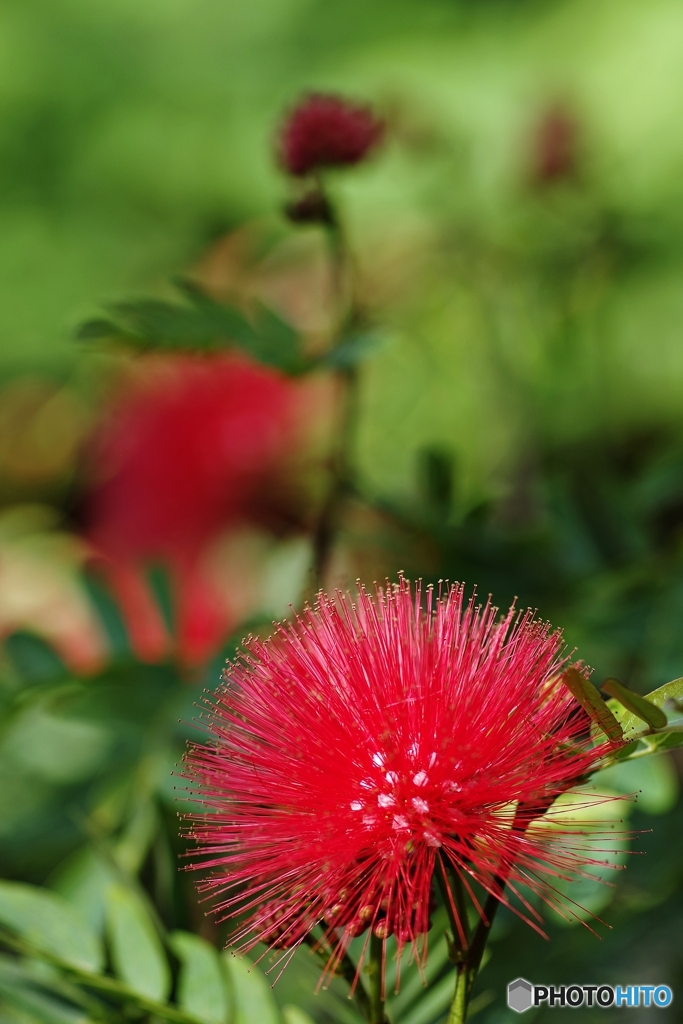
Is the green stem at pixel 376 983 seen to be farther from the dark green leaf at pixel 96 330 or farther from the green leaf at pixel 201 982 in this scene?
the dark green leaf at pixel 96 330

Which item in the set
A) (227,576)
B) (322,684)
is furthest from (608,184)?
(322,684)

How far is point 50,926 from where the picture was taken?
40cm

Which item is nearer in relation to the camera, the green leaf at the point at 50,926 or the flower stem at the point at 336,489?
the green leaf at the point at 50,926

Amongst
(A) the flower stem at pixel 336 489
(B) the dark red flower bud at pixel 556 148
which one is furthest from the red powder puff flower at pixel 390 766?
(B) the dark red flower bud at pixel 556 148

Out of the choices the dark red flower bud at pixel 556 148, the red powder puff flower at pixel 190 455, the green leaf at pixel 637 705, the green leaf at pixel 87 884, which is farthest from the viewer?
the red powder puff flower at pixel 190 455

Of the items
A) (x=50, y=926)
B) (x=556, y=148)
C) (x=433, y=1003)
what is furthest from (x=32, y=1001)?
(x=556, y=148)

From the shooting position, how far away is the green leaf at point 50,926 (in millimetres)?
394

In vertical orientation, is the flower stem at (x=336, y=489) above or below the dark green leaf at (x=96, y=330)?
below

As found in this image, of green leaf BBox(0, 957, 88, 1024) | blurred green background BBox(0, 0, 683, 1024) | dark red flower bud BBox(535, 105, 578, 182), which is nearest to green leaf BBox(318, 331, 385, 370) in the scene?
blurred green background BBox(0, 0, 683, 1024)

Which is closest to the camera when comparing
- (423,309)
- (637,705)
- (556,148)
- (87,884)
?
(637,705)

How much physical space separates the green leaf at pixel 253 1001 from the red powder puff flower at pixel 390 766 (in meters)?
0.07

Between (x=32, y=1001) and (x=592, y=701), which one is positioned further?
(x=32, y=1001)

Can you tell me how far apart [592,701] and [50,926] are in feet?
0.81

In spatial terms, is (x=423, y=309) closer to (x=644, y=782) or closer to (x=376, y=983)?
(x=644, y=782)
